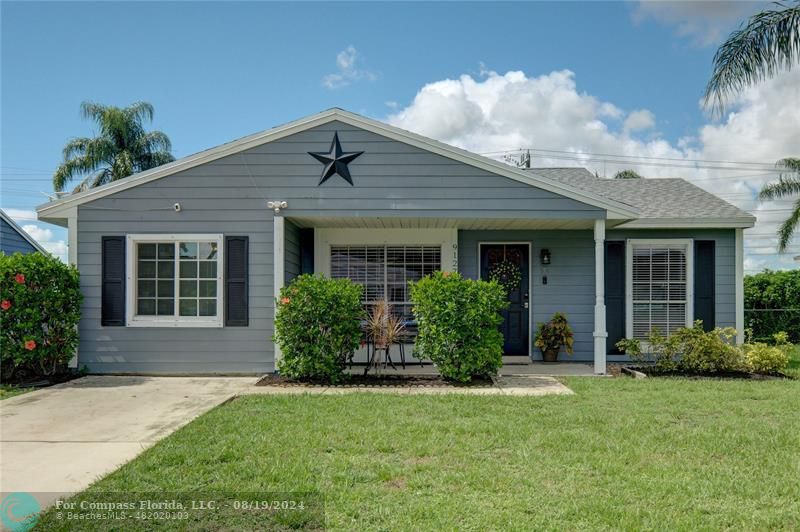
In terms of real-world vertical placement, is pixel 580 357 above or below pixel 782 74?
below

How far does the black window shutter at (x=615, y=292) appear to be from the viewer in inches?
376

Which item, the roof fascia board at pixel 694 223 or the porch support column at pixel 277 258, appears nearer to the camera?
the porch support column at pixel 277 258

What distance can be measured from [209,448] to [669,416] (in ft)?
14.5

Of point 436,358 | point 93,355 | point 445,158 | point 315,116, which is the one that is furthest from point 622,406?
point 93,355

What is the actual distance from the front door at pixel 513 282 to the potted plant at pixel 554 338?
312 mm

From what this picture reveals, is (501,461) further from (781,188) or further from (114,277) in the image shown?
(781,188)

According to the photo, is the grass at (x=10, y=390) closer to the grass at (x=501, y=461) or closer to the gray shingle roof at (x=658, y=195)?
the grass at (x=501, y=461)

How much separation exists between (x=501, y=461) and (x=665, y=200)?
7.94 m

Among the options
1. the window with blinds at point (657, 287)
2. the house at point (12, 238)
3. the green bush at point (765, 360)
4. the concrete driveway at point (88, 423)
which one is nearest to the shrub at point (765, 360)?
the green bush at point (765, 360)

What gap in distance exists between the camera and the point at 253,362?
8.17 m

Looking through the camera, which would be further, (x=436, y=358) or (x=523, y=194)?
(x=523, y=194)

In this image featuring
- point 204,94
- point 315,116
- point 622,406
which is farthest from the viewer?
point 204,94

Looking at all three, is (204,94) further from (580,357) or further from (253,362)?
(580,357)

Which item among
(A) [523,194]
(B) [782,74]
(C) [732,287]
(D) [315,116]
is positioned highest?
(B) [782,74]
